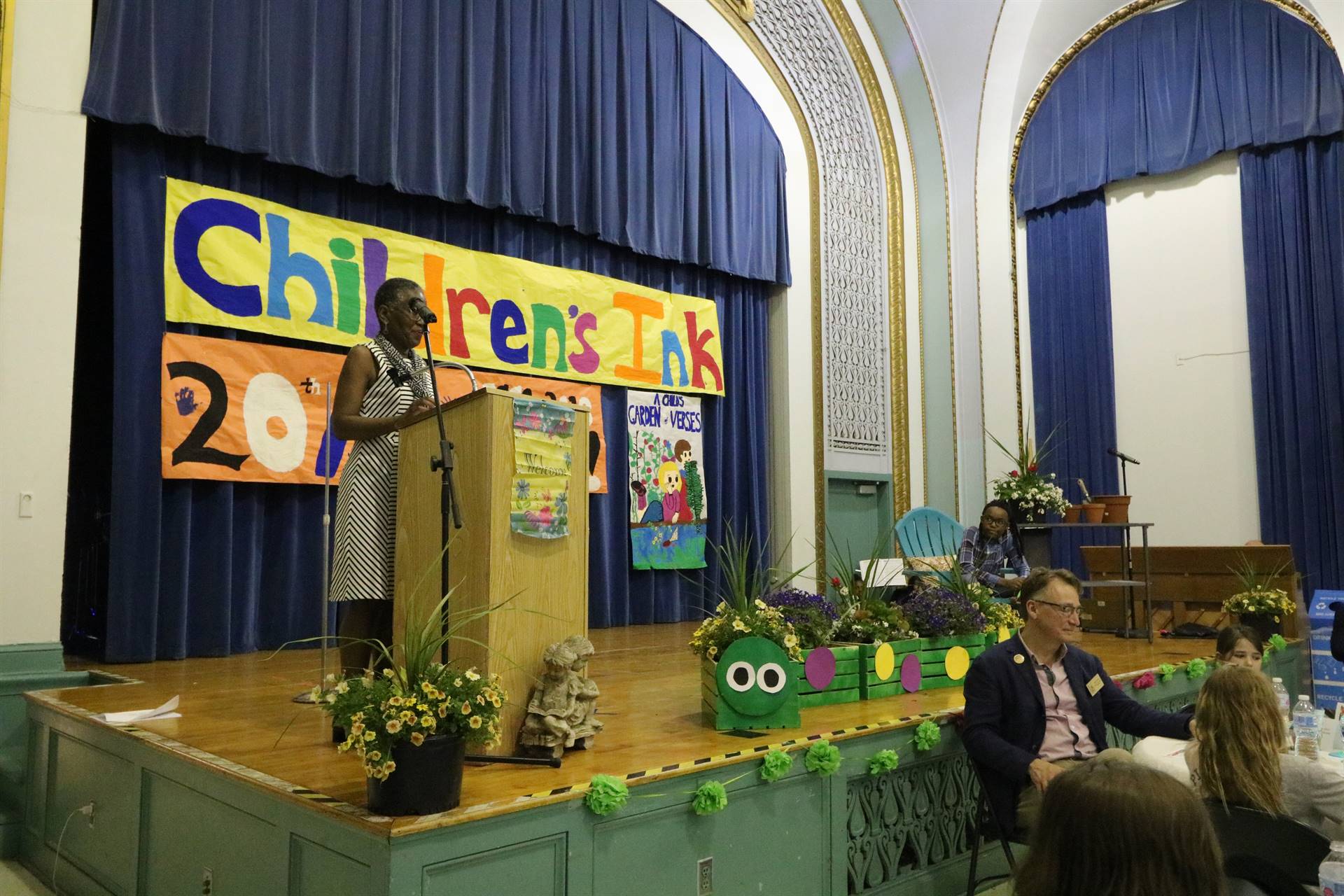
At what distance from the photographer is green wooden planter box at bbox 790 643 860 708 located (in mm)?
3299

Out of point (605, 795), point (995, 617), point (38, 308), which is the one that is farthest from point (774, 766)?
point (38, 308)

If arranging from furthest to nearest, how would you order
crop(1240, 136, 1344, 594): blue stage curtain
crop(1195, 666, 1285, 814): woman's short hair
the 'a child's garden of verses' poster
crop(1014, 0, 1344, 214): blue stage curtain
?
1. crop(1014, 0, 1344, 214): blue stage curtain
2. crop(1240, 136, 1344, 594): blue stage curtain
3. the 'a child's garden of verses' poster
4. crop(1195, 666, 1285, 814): woman's short hair

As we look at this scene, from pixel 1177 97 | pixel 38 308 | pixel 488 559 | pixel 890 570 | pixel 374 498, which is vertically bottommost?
pixel 890 570

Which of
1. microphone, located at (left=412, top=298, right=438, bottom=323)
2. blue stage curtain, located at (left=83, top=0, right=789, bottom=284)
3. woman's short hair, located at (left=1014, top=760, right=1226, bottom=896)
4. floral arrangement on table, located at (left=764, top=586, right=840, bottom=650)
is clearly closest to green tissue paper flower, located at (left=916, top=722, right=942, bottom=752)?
floral arrangement on table, located at (left=764, top=586, right=840, bottom=650)

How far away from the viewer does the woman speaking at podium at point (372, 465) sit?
262cm

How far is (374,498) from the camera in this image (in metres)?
2.69

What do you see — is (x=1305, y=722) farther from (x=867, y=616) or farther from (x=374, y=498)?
(x=374, y=498)

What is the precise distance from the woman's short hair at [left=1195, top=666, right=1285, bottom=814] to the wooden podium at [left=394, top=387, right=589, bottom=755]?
4.76ft

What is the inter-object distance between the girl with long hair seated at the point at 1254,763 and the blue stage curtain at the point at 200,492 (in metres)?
4.36

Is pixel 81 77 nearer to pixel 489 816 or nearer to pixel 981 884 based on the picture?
pixel 489 816

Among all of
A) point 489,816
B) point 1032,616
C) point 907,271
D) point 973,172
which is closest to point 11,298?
point 489,816

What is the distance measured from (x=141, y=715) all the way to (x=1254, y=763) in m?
2.93

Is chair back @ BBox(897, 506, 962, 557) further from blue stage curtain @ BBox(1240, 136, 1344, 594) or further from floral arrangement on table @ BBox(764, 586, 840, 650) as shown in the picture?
floral arrangement on table @ BBox(764, 586, 840, 650)

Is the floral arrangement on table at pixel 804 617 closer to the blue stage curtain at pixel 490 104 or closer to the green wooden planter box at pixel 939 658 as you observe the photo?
the green wooden planter box at pixel 939 658
